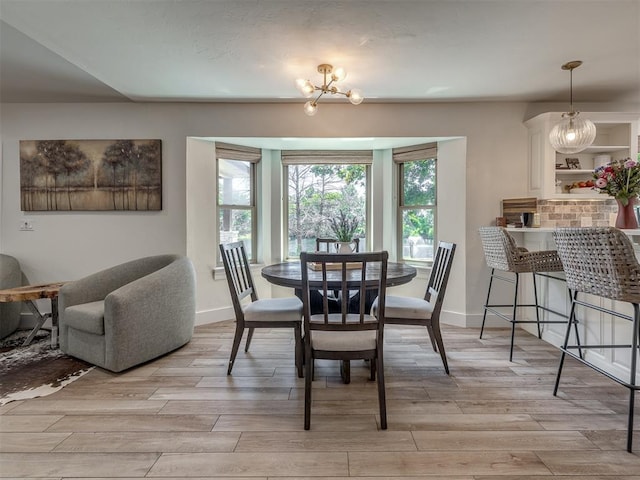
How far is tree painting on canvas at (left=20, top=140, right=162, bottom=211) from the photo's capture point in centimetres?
335

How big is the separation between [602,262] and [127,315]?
2.91 m

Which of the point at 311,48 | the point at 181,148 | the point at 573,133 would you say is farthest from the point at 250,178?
the point at 573,133

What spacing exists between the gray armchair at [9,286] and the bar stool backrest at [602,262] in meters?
4.61

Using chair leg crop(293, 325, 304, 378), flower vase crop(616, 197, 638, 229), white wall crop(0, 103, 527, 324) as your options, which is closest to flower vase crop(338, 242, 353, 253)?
chair leg crop(293, 325, 304, 378)

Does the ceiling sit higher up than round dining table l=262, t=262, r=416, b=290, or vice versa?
the ceiling

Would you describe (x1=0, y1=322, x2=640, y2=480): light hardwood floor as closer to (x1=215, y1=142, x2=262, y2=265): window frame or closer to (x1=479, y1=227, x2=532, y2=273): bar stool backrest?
(x1=479, y1=227, x2=532, y2=273): bar stool backrest

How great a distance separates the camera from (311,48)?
2.30m

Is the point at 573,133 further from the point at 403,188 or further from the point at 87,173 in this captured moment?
the point at 87,173

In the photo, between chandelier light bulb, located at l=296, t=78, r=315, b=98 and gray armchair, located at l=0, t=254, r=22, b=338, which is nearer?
chandelier light bulb, located at l=296, t=78, r=315, b=98

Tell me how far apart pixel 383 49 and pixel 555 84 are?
5.89 ft

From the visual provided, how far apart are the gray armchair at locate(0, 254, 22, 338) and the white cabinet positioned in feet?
17.3

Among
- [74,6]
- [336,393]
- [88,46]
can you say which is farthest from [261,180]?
[336,393]

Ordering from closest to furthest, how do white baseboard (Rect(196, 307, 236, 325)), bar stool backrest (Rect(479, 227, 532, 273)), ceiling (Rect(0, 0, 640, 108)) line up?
ceiling (Rect(0, 0, 640, 108)) < bar stool backrest (Rect(479, 227, 532, 273)) < white baseboard (Rect(196, 307, 236, 325))

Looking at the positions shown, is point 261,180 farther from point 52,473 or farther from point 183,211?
point 52,473
